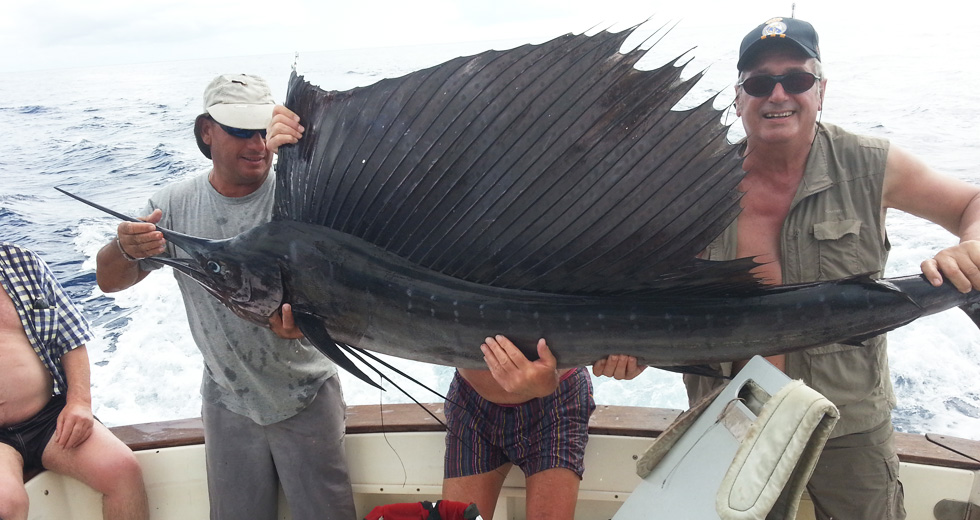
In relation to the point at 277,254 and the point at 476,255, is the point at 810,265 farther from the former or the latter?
the point at 277,254

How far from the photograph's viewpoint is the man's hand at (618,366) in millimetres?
1438

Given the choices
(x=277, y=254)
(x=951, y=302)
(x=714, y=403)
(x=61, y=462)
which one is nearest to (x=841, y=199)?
(x=951, y=302)

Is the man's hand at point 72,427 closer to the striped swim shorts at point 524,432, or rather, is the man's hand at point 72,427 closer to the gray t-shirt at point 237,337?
the gray t-shirt at point 237,337

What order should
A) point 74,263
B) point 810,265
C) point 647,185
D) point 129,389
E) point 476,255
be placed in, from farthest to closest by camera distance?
1. point 74,263
2. point 129,389
3. point 810,265
4. point 476,255
5. point 647,185

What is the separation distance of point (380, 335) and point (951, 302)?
1.21 meters

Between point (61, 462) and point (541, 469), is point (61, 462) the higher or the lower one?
the lower one

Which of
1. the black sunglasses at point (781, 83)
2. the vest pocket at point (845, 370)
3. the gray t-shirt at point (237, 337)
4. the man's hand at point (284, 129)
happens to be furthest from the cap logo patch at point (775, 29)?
the gray t-shirt at point (237, 337)

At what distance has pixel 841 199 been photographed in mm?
1783

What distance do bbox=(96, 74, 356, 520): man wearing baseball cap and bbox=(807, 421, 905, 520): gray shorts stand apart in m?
1.50

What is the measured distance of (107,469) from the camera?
88.4 inches

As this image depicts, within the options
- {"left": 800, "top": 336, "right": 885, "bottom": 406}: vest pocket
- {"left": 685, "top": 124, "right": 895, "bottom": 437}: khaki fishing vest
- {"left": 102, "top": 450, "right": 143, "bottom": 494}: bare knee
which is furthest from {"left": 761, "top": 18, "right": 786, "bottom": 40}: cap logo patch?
{"left": 102, "top": 450, "right": 143, "bottom": 494}: bare knee

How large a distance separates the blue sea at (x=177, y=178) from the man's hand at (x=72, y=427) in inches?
61.7

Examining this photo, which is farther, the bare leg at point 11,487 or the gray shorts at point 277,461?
the gray shorts at point 277,461

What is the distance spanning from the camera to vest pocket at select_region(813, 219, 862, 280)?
5.76 feet
